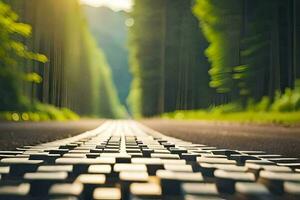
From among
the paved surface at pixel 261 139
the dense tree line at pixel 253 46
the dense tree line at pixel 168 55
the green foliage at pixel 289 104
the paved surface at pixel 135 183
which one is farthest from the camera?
the dense tree line at pixel 168 55

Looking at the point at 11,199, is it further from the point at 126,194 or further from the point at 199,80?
the point at 199,80

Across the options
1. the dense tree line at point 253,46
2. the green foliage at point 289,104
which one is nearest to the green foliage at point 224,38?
the dense tree line at point 253,46

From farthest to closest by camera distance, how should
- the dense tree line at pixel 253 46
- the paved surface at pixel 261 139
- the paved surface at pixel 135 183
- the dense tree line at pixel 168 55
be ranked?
the dense tree line at pixel 168 55 < the dense tree line at pixel 253 46 < the paved surface at pixel 261 139 < the paved surface at pixel 135 183

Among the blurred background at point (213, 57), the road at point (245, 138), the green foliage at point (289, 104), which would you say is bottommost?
the road at point (245, 138)

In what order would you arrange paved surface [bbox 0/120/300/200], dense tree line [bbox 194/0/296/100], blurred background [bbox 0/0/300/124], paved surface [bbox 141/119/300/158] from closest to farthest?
paved surface [bbox 0/120/300/200], paved surface [bbox 141/119/300/158], blurred background [bbox 0/0/300/124], dense tree line [bbox 194/0/296/100]

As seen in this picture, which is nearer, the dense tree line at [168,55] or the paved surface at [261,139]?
the paved surface at [261,139]

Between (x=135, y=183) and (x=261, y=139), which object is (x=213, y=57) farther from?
(x=135, y=183)

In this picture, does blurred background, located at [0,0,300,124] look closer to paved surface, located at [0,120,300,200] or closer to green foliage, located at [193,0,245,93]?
green foliage, located at [193,0,245,93]

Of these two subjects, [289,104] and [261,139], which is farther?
[289,104]

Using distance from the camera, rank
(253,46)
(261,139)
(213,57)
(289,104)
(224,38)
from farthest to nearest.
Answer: (213,57) < (224,38) < (253,46) < (289,104) < (261,139)

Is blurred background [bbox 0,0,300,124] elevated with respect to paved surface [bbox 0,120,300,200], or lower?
elevated

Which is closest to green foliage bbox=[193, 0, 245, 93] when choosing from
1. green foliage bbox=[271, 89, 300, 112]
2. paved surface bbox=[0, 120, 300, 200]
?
green foliage bbox=[271, 89, 300, 112]

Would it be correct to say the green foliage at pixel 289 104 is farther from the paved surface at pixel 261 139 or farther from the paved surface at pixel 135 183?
the paved surface at pixel 135 183

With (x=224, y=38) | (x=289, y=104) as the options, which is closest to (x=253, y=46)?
(x=224, y=38)
